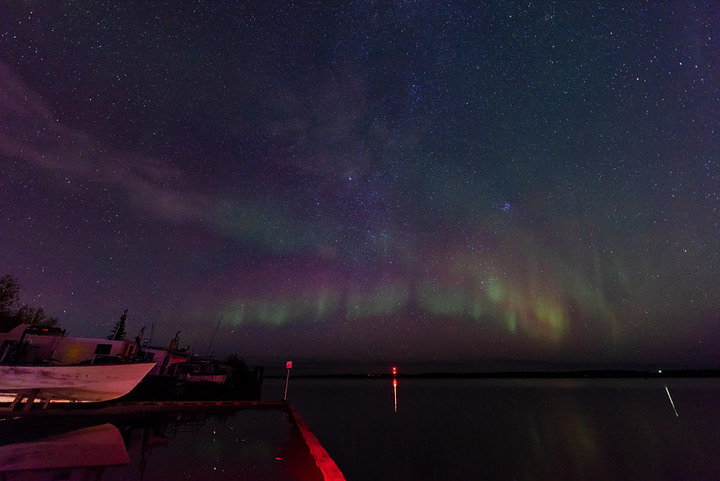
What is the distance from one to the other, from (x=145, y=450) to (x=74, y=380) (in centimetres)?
1442

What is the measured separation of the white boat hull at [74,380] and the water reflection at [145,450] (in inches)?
123

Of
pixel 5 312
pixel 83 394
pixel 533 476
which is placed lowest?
pixel 533 476

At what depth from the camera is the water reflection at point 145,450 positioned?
1067cm

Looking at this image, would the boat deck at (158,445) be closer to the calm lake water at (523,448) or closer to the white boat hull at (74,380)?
the white boat hull at (74,380)

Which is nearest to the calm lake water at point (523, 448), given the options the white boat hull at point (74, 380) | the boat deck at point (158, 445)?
the boat deck at point (158, 445)

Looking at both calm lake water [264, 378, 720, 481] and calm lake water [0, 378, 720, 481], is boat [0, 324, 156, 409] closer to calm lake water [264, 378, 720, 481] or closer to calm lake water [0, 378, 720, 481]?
calm lake water [0, 378, 720, 481]

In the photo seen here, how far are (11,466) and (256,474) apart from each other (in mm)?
6427

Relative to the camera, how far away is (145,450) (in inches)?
546

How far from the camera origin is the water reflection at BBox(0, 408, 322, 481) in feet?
35.0

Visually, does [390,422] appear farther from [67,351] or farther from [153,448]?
[153,448]

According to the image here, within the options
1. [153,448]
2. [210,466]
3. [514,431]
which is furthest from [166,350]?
[514,431]

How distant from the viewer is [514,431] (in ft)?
156

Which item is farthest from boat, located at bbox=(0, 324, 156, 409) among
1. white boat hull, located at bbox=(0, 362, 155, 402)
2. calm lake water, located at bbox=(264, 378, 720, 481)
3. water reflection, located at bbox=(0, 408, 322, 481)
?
calm lake water, located at bbox=(264, 378, 720, 481)

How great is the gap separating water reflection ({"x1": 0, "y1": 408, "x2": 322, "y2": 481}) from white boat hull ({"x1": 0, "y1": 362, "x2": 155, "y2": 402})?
312 centimetres
